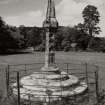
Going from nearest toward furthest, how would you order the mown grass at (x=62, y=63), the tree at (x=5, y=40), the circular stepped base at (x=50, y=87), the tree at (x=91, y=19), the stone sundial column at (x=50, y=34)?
the circular stepped base at (x=50, y=87) → the stone sundial column at (x=50, y=34) → the mown grass at (x=62, y=63) → the tree at (x=5, y=40) → the tree at (x=91, y=19)

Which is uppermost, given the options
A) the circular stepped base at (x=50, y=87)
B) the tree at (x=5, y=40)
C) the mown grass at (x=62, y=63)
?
the tree at (x=5, y=40)

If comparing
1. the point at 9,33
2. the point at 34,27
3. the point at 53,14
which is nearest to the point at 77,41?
the point at 9,33

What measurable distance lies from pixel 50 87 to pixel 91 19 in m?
50.0

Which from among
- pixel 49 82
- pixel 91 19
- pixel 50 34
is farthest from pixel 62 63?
pixel 91 19

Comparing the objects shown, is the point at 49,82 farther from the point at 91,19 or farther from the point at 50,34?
the point at 91,19

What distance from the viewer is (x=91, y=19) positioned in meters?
58.3

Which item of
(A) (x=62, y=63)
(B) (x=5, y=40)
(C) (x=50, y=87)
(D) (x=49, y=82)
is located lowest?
(C) (x=50, y=87)

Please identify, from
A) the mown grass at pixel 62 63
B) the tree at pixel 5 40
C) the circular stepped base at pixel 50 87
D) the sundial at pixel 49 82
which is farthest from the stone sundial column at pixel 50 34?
the tree at pixel 5 40

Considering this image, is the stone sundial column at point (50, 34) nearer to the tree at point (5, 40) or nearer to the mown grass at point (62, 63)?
the mown grass at point (62, 63)

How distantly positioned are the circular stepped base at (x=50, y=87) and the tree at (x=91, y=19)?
47.2 m

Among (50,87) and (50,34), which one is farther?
(50,34)

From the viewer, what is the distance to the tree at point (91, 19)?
5819 cm

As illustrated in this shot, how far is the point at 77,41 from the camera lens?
185 ft

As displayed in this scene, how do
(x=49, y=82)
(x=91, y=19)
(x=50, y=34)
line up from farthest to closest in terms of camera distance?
(x=91, y=19) → (x=50, y=34) → (x=49, y=82)
